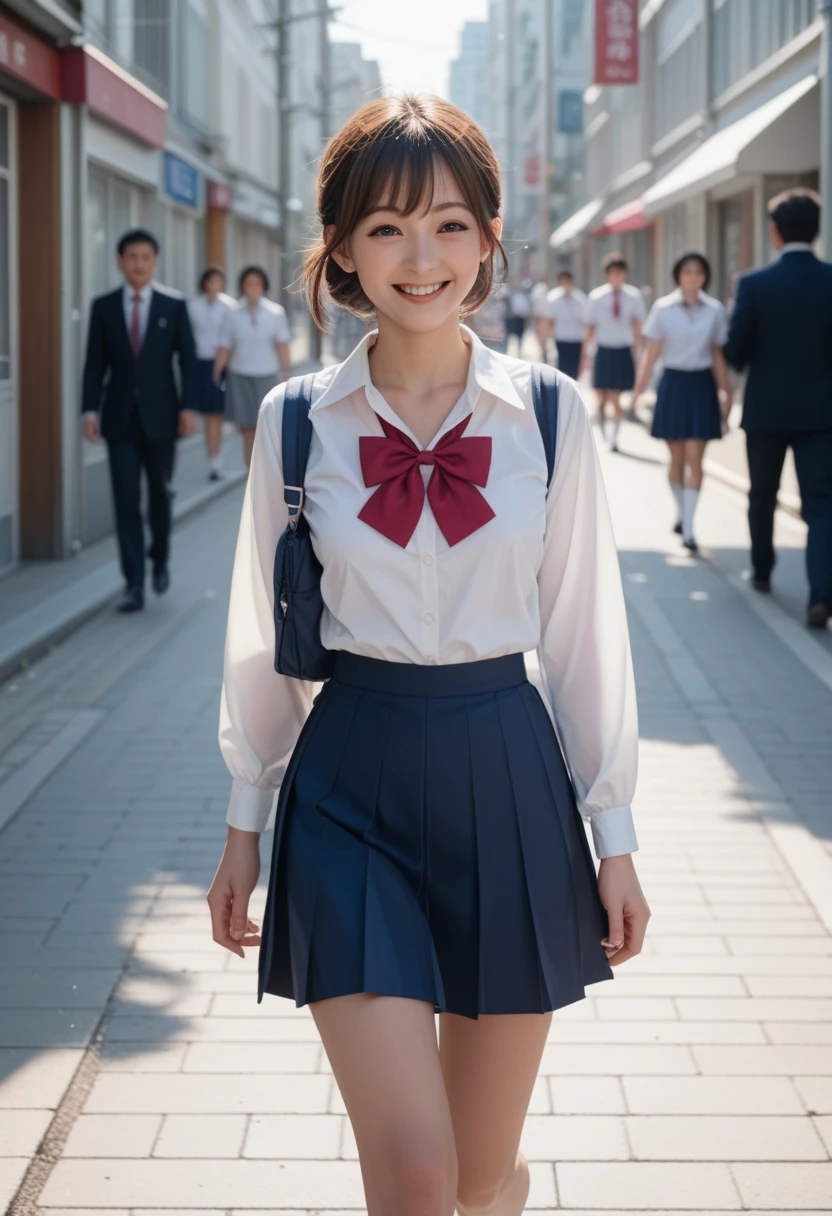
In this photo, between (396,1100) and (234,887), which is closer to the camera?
(396,1100)

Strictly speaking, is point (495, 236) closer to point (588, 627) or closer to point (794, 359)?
point (588, 627)

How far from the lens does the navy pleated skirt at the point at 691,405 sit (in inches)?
463

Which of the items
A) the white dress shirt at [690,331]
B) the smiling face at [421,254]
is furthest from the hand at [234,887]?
the white dress shirt at [690,331]

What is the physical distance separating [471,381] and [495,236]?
0.79ft

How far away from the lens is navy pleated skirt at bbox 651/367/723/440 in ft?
38.6

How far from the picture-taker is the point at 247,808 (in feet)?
8.52

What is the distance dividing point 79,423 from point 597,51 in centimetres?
2680

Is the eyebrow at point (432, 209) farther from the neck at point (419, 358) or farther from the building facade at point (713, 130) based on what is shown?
the building facade at point (713, 130)

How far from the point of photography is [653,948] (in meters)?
4.60

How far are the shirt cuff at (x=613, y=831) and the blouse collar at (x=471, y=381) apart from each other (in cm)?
62

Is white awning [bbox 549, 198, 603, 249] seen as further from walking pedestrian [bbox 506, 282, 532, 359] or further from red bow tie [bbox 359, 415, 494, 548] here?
red bow tie [bbox 359, 415, 494, 548]

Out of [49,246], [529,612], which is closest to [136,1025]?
[529,612]

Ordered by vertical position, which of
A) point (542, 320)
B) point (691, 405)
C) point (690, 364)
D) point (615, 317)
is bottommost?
point (691, 405)

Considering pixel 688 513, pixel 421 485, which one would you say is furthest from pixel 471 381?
pixel 688 513
